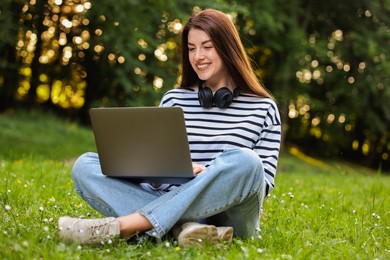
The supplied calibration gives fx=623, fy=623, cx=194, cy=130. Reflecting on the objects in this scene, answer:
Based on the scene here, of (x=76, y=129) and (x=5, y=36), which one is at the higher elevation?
(x=5, y=36)

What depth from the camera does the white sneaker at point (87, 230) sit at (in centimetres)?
261

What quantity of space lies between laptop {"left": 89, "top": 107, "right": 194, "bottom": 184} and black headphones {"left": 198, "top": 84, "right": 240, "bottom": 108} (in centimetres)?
52

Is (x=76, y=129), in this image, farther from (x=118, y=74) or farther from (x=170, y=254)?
(x=170, y=254)

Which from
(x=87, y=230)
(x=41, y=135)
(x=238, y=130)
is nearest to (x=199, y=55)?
(x=238, y=130)

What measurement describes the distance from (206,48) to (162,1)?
5.31m

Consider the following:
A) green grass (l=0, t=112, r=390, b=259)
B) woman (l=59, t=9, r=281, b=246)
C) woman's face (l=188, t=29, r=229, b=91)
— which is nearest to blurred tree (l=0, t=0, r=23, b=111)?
green grass (l=0, t=112, r=390, b=259)

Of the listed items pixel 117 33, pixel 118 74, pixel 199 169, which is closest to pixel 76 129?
pixel 118 74

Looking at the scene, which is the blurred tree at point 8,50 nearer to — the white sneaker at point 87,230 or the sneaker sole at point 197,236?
the white sneaker at point 87,230

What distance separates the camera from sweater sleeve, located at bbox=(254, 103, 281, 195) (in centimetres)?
292

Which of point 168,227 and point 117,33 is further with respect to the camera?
point 117,33

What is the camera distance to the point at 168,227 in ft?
8.77

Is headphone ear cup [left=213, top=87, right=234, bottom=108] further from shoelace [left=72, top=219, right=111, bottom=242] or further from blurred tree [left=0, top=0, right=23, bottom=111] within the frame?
blurred tree [left=0, top=0, right=23, bottom=111]

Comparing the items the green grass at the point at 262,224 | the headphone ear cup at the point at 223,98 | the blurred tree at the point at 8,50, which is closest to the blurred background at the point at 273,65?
the blurred tree at the point at 8,50

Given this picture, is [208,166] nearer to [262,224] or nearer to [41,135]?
[262,224]
